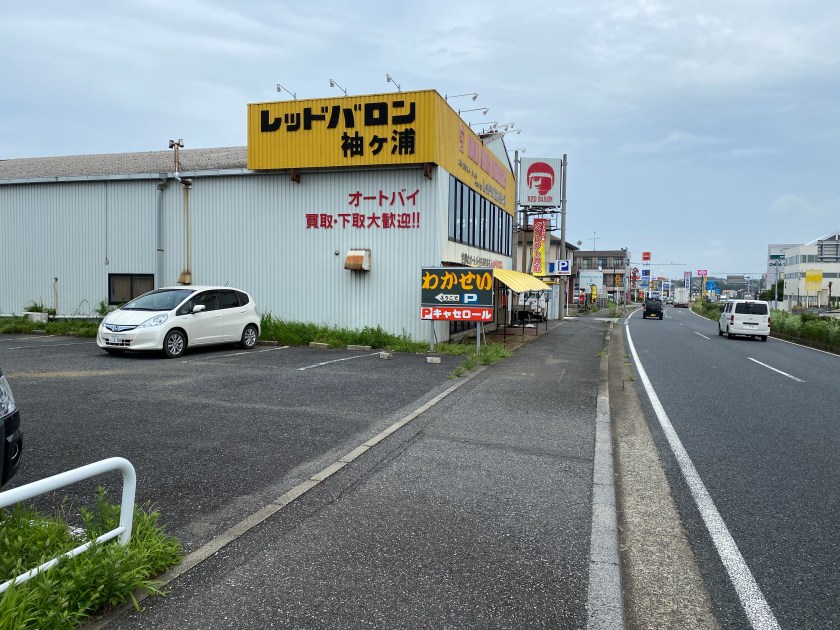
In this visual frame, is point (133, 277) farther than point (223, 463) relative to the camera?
Yes

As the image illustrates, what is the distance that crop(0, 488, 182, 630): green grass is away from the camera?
2.63 metres

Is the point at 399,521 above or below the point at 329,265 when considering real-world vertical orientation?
below

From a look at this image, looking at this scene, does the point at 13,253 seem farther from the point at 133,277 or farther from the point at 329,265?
the point at 329,265

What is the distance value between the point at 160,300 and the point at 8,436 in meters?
10.4

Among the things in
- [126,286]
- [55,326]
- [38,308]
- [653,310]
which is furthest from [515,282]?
[653,310]

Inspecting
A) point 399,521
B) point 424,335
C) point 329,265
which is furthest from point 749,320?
point 399,521

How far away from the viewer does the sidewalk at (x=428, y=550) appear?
3.01 meters

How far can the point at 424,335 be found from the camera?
1584 cm

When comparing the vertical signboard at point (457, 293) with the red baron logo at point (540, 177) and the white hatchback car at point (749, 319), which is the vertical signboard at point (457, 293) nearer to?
the white hatchback car at point (749, 319)

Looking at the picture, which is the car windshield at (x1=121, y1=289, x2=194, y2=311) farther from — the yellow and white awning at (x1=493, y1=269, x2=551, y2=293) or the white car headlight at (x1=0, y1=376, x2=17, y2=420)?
the white car headlight at (x1=0, y1=376, x2=17, y2=420)

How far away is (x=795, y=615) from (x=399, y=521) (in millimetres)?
2378

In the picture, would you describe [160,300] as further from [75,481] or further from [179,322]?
[75,481]

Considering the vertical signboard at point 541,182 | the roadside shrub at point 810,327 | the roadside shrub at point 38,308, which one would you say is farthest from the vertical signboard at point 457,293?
the vertical signboard at point 541,182

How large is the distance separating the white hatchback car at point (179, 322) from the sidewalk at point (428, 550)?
25.5ft
